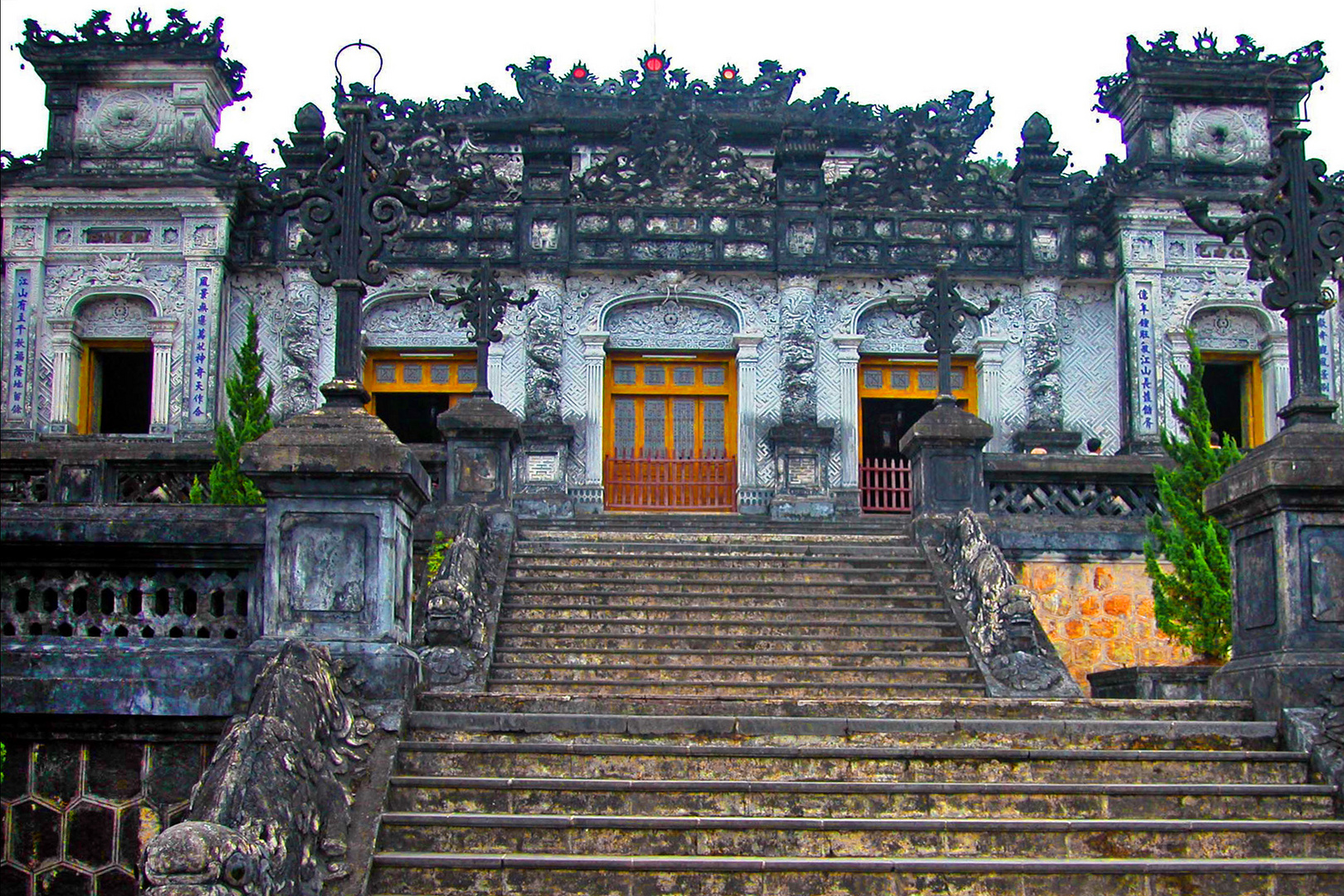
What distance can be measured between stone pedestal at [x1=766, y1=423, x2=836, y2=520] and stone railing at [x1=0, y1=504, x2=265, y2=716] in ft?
41.3

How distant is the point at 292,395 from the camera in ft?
68.1

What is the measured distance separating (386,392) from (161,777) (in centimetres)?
1413

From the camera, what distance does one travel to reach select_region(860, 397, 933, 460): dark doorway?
2262cm

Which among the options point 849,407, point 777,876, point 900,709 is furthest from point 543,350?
point 777,876

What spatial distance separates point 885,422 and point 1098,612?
9.20 metres

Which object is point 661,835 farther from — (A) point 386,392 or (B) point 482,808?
(A) point 386,392

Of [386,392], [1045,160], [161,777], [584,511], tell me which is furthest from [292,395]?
[161,777]

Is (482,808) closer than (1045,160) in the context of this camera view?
Yes

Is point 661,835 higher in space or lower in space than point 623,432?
lower

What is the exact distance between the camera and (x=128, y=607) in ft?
27.7

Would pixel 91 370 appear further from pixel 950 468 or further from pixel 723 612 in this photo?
pixel 950 468

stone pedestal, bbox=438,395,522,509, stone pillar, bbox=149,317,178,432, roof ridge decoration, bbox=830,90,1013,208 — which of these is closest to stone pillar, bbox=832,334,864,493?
roof ridge decoration, bbox=830,90,1013,208

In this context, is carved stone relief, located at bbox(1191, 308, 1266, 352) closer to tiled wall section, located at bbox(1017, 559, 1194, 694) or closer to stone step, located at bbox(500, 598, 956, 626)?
tiled wall section, located at bbox(1017, 559, 1194, 694)

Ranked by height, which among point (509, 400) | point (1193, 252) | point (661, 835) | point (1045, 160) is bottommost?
point (661, 835)
